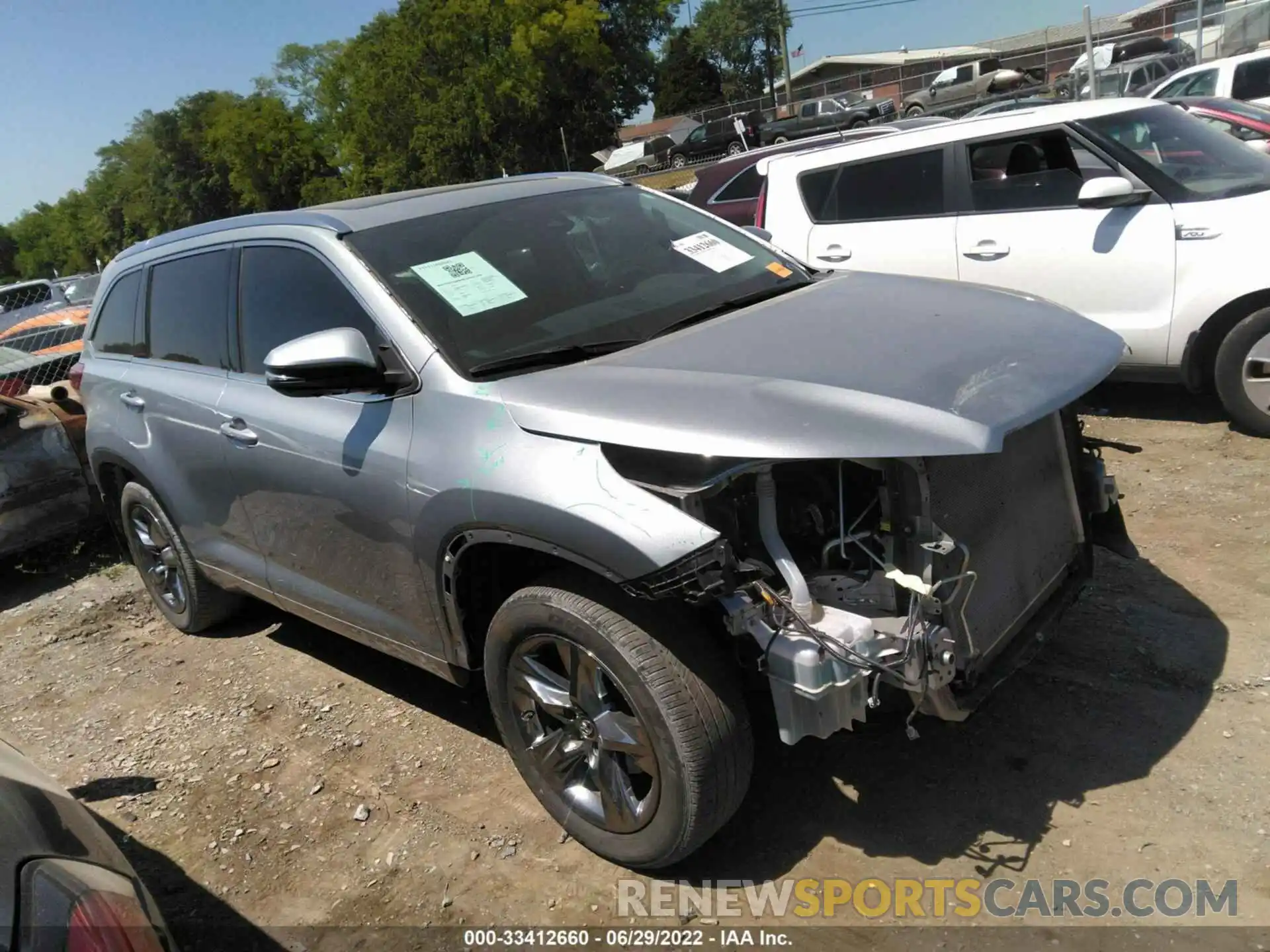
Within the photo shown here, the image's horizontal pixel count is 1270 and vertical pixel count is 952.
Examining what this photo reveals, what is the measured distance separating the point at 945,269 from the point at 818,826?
4.27 meters

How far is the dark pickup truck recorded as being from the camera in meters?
32.7

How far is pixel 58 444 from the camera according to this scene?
6.38 metres

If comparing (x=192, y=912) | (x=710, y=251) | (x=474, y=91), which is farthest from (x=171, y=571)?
(x=474, y=91)

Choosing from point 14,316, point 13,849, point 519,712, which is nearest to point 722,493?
point 519,712

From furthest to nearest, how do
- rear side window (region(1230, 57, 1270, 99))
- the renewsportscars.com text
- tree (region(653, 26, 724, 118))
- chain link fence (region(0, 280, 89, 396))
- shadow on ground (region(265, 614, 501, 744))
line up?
tree (region(653, 26, 724, 118)), rear side window (region(1230, 57, 1270, 99)), chain link fence (region(0, 280, 89, 396)), shadow on ground (region(265, 614, 501, 744)), the renewsportscars.com text

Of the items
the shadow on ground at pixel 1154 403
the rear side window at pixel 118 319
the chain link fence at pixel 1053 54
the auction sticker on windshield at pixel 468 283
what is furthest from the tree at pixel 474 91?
the auction sticker on windshield at pixel 468 283

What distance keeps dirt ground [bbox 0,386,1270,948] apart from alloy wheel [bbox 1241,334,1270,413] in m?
0.56

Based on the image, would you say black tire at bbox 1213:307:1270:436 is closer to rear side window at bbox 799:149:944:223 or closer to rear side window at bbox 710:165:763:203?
rear side window at bbox 799:149:944:223

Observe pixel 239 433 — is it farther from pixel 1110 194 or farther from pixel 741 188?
pixel 741 188

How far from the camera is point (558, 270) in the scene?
11.3ft

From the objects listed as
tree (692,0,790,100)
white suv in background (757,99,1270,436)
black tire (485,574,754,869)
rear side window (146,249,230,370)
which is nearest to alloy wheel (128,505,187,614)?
rear side window (146,249,230,370)

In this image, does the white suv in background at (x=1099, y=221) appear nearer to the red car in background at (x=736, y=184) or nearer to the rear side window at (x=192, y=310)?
the red car in background at (x=736, y=184)

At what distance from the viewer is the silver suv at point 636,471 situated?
8.12ft

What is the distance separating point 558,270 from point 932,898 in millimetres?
2274
